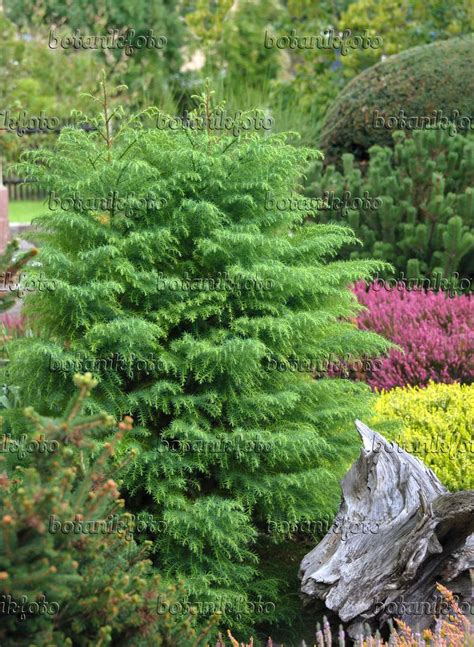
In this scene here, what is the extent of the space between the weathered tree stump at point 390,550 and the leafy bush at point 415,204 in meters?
4.02

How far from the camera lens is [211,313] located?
4.57 m

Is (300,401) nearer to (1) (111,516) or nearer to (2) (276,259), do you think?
(2) (276,259)

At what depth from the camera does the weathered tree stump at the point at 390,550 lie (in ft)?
13.4

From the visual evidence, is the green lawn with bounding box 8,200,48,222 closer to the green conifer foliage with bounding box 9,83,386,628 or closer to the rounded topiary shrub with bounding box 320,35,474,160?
the rounded topiary shrub with bounding box 320,35,474,160

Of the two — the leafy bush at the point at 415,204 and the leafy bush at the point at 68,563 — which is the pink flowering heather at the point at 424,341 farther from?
the leafy bush at the point at 68,563

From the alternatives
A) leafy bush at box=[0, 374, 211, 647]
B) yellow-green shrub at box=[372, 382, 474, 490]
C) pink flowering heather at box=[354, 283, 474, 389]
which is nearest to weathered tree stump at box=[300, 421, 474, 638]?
yellow-green shrub at box=[372, 382, 474, 490]

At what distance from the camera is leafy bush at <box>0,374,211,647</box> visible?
275cm

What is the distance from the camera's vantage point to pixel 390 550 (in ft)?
13.6

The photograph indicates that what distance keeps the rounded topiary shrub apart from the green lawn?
23.2 ft

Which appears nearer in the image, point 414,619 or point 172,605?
point 172,605

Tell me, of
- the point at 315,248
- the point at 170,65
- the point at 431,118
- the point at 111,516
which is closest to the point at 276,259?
the point at 315,248

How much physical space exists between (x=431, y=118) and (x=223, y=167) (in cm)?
629

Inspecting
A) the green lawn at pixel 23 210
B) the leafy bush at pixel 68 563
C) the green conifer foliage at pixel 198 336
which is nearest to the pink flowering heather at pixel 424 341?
the green conifer foliage at pixel 198 336

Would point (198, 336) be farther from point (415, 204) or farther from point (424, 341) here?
point (415, 204)
